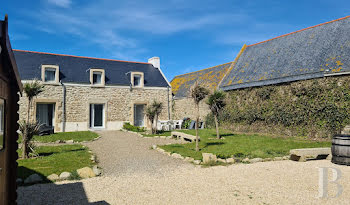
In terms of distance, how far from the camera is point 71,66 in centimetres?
2112

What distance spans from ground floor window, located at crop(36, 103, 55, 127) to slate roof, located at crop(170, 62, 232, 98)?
1133cm

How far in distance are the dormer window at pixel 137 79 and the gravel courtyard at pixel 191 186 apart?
1457 cm

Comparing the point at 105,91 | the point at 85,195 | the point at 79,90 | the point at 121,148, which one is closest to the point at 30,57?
the point at 79,90

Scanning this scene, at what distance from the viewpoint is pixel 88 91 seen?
20328 millimetres

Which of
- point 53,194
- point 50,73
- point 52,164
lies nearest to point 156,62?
point 50,73

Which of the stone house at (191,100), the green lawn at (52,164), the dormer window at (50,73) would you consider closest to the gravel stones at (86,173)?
the green lawn at (52,164)

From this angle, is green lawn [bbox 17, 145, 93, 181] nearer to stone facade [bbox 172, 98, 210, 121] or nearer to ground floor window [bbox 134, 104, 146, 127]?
ground floor window [bbox 134, 104, 146, 127]

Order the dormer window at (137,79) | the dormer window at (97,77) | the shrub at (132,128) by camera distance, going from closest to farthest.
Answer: the shrub at (132,128), the dormer window at (97,77), the dormer window at (137,79)

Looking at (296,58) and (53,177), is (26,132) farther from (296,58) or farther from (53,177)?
(296,58)

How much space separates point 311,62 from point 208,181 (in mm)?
11982

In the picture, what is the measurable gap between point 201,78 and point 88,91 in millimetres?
11572

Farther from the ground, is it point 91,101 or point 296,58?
point 296,58

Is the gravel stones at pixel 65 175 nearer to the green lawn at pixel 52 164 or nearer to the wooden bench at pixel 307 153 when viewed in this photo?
the green lawn at pixel 52 164

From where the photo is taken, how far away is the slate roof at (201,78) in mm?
23094
